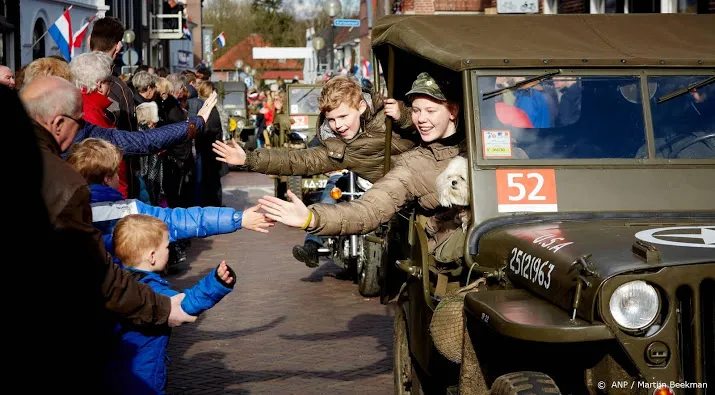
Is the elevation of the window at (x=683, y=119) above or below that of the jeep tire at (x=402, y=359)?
above

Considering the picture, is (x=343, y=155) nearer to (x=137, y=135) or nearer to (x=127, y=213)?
(x=137, y=135)

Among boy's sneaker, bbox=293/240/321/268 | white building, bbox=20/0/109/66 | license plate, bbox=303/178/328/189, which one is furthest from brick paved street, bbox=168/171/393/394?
white building, bbox=20/0/109/66

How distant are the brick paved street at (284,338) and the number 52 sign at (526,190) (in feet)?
7.81

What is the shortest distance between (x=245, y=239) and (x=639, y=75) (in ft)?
33.7

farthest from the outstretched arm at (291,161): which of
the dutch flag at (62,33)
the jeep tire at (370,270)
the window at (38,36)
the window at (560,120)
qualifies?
the window at (38,36)

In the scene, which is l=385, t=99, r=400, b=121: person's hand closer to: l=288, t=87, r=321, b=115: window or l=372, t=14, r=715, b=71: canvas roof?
l=372, t=14, r=715, b=71: canvas roof

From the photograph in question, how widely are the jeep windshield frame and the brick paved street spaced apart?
2418 mm

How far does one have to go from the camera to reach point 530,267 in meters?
4.25

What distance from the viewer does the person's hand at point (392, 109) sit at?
20.1 ft

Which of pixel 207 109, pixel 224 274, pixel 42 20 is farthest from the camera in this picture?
pixel 42 20

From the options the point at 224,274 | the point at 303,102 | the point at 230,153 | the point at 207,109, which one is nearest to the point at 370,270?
the point at 207,109

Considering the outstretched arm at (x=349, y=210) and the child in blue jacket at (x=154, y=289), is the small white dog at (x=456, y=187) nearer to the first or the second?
the outstretched arm at (x=349, y=210)

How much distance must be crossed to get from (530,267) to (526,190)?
2.50 ft

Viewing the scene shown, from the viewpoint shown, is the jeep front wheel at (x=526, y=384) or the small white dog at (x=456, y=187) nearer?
the jeep front wheel at (x=526, y=384)
